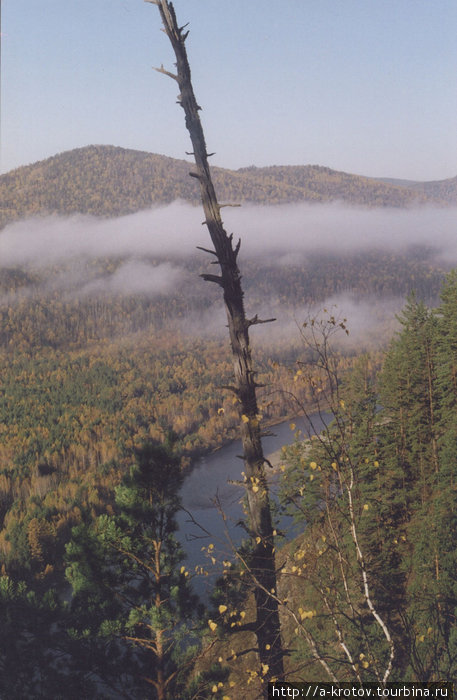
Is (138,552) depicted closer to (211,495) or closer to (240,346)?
(240,346)

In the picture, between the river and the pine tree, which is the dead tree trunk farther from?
the river

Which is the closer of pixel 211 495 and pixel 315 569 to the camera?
pixel 315 569

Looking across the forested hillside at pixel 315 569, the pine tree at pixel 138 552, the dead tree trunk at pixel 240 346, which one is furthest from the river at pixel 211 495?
the dead tree trunk at pixel 240 346

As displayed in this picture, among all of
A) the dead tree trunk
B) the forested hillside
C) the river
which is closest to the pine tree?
the forested hillside

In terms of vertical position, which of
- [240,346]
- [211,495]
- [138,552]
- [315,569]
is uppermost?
[240,346]

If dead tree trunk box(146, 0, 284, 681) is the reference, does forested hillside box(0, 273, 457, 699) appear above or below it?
below

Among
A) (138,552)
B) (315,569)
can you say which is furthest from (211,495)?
(315,569)

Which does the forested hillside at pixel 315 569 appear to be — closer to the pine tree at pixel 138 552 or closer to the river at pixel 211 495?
the pine tree at pixel 138 552

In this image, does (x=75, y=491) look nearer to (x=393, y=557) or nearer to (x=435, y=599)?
(x=393, y=557)
